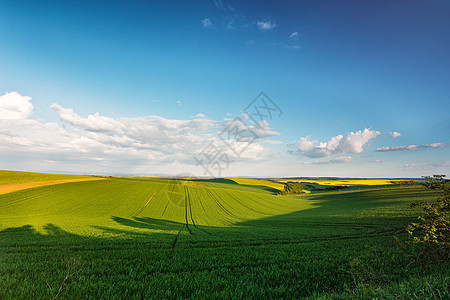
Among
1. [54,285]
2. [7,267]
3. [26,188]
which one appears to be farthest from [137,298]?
[26,188]

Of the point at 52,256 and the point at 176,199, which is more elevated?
the point at 52,256

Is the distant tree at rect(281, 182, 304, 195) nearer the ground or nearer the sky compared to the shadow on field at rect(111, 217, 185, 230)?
nearer the ground

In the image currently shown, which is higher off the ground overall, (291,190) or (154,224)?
(154,224)

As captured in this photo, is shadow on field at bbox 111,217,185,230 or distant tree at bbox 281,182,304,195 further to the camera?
distant tree at bbox 281,182,304,195

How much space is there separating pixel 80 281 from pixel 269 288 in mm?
5150

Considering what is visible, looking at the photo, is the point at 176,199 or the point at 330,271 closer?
the point at 330,271

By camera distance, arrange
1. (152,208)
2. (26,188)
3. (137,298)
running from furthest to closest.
→ (26,188) → (152,208) → (137,298)

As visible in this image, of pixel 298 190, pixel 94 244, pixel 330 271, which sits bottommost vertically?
pixel 298 190

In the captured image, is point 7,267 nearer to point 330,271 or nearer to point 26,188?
point 330,271

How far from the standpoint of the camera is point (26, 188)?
38.8 metres

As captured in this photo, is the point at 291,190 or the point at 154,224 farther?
the point at 291,190

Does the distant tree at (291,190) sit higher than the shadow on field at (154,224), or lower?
lower

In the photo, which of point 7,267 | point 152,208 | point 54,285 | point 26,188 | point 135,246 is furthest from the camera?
point 26,188

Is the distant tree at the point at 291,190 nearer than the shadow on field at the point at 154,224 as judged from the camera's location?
No
